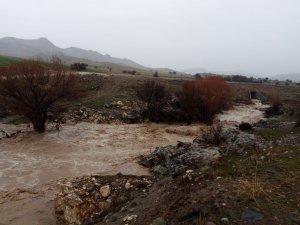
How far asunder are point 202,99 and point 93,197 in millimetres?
19161

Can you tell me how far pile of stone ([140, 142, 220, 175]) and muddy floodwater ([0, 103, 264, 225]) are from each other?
0.62 m

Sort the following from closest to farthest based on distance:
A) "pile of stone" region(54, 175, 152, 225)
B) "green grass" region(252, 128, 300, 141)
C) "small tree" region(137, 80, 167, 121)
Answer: "pile of stone" region(54, 175, 152, 225)
"green grass" region(252, 128, 300, 141)
"small tree" region(137, 80, 167, 121)

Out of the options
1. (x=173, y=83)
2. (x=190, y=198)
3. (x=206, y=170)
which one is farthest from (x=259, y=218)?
(x=173, y=83)

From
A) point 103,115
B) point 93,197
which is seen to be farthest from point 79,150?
point 103,115

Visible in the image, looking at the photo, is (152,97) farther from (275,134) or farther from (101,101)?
(275,134)

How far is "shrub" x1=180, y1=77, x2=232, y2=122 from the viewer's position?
2858 centimetres

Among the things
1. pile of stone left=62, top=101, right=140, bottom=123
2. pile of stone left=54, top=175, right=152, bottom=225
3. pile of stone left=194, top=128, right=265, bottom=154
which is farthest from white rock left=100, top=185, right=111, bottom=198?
pile of stone left=62, top=101, right=140, bottom=123

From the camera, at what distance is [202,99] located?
28.9 m

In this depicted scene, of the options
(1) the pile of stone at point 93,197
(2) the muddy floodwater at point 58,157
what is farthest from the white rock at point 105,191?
(2) the muddy floodwater at point 58,157

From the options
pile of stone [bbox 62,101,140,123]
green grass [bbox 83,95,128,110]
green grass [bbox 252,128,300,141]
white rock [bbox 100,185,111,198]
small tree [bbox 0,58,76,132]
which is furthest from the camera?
green grass [bbox 83,95,128,110]

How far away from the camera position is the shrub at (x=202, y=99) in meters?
28.6

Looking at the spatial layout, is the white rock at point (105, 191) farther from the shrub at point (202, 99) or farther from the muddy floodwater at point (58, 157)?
the shrub at point (202, 99)

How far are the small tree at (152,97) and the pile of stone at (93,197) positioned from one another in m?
15.9

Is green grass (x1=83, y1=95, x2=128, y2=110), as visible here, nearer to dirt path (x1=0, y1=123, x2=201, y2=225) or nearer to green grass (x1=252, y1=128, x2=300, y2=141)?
dirt path (x1=0, y1=123, x2=201, y2=225)
